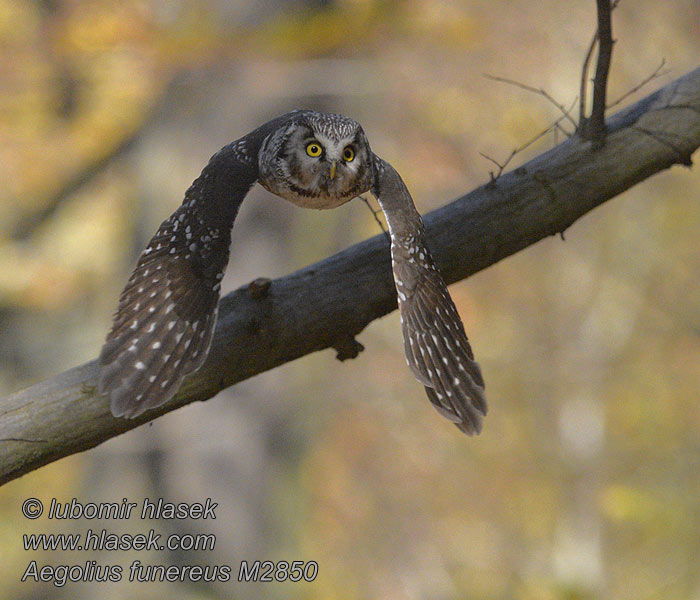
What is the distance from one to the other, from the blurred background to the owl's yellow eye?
5.49 metres

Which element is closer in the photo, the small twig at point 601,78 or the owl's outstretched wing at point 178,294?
the owl's outstretched wing at point 178,294

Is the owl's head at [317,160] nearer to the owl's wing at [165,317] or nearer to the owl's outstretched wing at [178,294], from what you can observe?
the owl's outstretched wing at [178,294]

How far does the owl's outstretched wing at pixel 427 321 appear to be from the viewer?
229cm

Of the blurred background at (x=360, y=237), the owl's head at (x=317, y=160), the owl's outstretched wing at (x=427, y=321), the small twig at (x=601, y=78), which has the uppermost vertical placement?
the blurred background at (x=360, y=237)

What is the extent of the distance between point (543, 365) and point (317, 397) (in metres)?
A: 2.45

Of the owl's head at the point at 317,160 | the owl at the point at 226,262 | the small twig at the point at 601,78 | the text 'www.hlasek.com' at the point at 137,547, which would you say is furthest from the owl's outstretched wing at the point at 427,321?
the text 'www.hlasek.com' at the point at 137,547

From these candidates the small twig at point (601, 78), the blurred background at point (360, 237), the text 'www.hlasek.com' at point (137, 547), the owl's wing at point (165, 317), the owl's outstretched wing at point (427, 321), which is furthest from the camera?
the blurred background at point (360, 237)

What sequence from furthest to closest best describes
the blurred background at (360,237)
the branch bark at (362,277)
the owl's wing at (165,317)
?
the blurred background at (360,237)
the branch bark at (362,277)
the owl's wing at (165,317)

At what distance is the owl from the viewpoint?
2.22 m

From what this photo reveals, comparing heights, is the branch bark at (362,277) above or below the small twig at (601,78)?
below

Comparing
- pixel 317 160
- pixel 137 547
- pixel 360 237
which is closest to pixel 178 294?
pixel 317 160

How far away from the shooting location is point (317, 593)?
10.2 meters

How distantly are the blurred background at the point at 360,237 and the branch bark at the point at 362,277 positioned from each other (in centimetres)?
427

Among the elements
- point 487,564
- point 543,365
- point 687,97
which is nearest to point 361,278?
point 687,97
